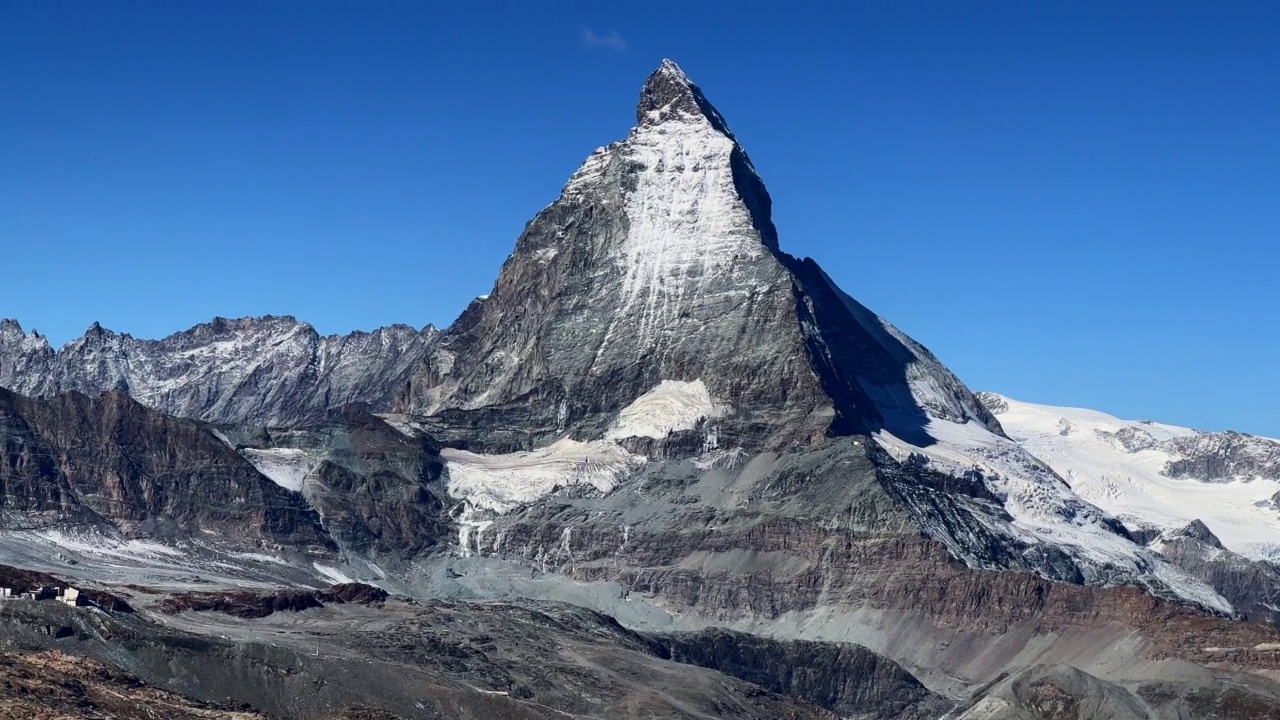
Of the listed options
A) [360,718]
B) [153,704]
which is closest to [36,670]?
[153,704]

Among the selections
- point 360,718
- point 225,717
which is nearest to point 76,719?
point 225,717

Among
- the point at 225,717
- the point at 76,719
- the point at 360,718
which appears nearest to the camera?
the point at 76,719

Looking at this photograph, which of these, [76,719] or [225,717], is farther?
[225,717]

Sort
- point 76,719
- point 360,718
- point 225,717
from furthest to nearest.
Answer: point 360,718 → point 225,717 → point 76,719

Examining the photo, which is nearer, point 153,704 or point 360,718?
point 153,704

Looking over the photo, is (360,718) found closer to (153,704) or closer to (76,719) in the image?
(153,704)

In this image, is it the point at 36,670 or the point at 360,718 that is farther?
the point at 360,718
